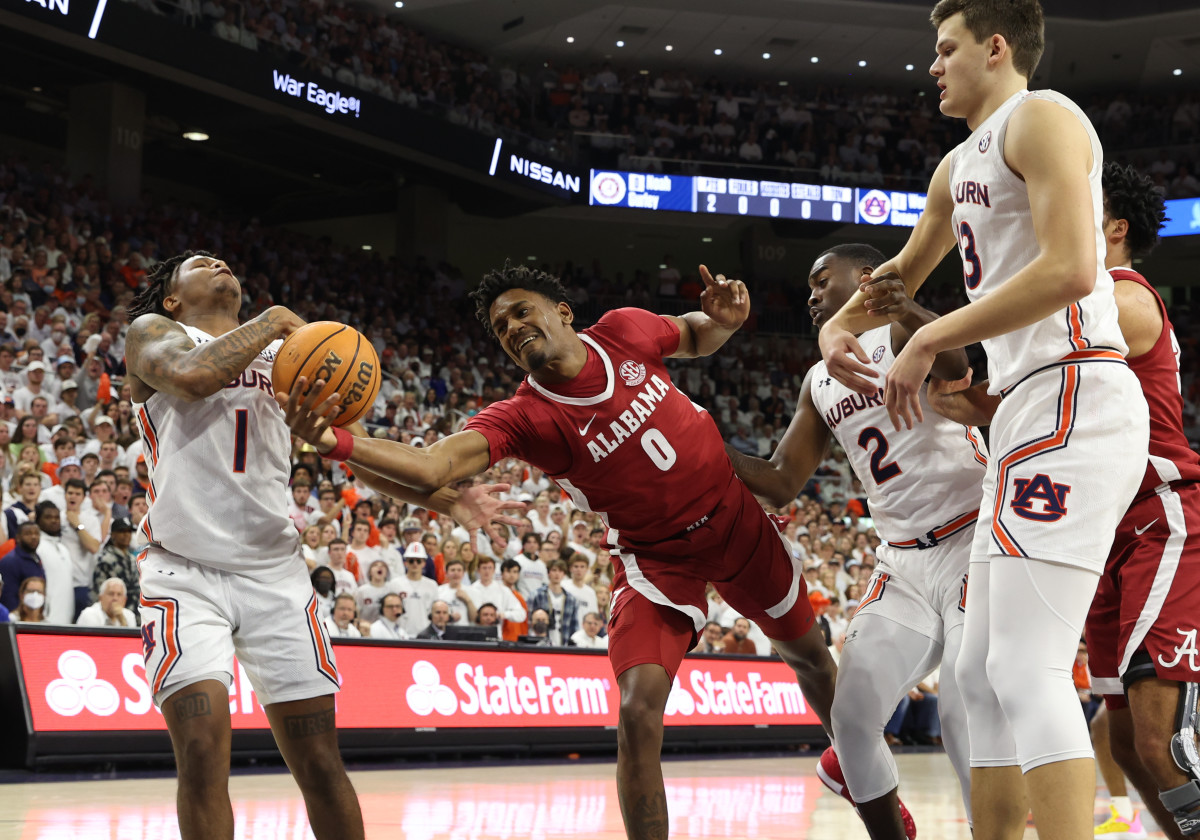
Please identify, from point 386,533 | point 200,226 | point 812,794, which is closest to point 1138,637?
point 812,794

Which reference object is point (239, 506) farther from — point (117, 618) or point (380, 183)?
point (380, 183)

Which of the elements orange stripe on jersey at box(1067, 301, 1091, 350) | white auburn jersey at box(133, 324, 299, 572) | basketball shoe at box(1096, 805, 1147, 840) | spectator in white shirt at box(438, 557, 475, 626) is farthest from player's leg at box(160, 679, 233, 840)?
spectator in white shirt at box(438, 557, 475, 626)

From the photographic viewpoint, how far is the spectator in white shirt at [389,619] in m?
11.0

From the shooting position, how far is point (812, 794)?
913cm

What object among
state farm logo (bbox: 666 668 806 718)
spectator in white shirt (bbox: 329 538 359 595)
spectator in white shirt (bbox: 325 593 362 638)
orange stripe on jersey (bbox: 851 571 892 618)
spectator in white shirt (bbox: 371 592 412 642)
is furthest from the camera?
state farm logo (bbox: 666 668 806 718)

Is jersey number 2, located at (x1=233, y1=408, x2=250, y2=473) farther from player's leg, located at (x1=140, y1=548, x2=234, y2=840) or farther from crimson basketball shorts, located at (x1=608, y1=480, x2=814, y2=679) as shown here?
crimson basketball shorts, located at (x1=608, y1=480, x2=814, y2=679)

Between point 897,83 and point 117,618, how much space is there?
25.4m

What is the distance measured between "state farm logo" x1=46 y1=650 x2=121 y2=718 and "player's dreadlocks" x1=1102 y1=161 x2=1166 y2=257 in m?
7.58

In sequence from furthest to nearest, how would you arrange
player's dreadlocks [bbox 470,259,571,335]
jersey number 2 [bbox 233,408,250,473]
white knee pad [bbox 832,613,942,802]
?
player's dreadlocks [bbox 470,259,571,335] < white knee pad [bbox 832,613,942,802] < jersey number 2 [bbox 233,408,250,473]

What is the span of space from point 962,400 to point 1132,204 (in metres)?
0.95

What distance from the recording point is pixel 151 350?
428 centimetres

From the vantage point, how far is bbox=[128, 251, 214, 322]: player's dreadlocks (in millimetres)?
4848

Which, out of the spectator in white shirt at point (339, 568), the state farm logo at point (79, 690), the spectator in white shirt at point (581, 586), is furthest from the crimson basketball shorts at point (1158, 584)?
the spectator in white shirt at point (581, 586)

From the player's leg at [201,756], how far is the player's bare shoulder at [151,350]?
3.55ft
